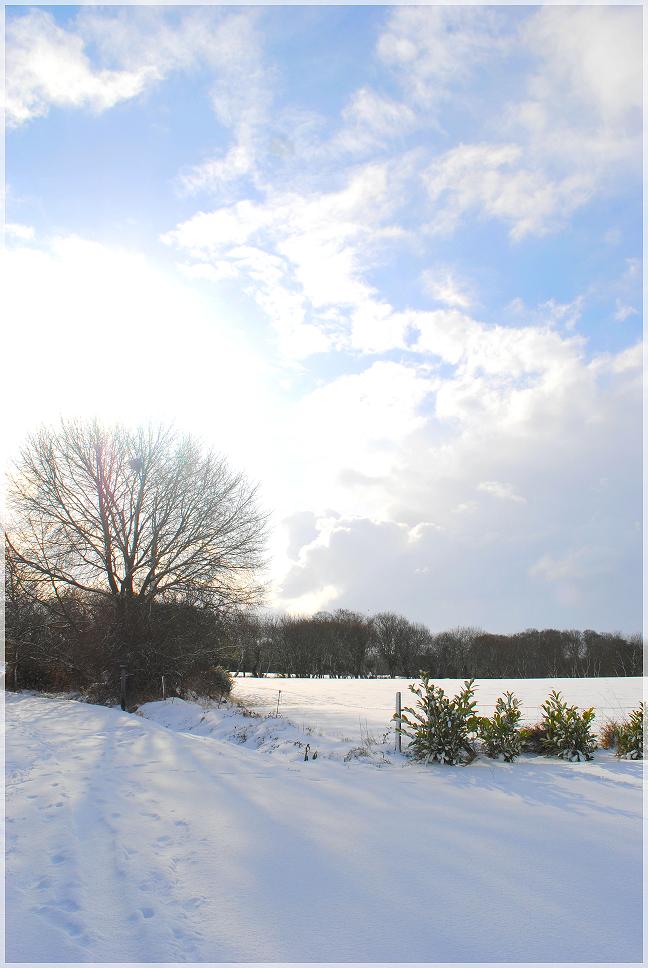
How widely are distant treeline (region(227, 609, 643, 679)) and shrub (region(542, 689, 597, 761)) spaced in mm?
63835

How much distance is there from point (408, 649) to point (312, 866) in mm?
90884

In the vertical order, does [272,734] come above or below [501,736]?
below

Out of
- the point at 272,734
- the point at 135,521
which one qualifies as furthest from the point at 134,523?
the point at 272,734

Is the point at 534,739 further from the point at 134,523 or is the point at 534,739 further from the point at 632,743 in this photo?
the point at 134,523

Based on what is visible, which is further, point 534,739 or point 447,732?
point 534,739

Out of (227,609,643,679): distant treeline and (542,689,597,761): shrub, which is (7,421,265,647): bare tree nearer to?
(542,689,597,761): shrub

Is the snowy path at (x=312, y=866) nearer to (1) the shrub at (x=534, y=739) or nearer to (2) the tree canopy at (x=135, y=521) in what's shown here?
(1) the shrub at (x=534, y=739)

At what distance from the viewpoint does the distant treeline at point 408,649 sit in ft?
253

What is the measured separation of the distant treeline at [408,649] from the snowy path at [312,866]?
66.3m

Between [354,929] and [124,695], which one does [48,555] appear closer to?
[124,695]

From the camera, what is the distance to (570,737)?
883 centimetres

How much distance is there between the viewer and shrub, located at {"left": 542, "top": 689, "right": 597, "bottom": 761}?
345 inches

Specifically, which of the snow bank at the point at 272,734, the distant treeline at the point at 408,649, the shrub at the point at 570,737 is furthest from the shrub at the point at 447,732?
the distant treeline at the point at 408,649

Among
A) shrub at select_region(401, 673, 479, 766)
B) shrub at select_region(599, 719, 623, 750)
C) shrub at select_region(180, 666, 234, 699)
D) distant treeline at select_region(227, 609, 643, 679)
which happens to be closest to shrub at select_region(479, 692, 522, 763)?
shrub at select_region(401, 673, 479, 766)
